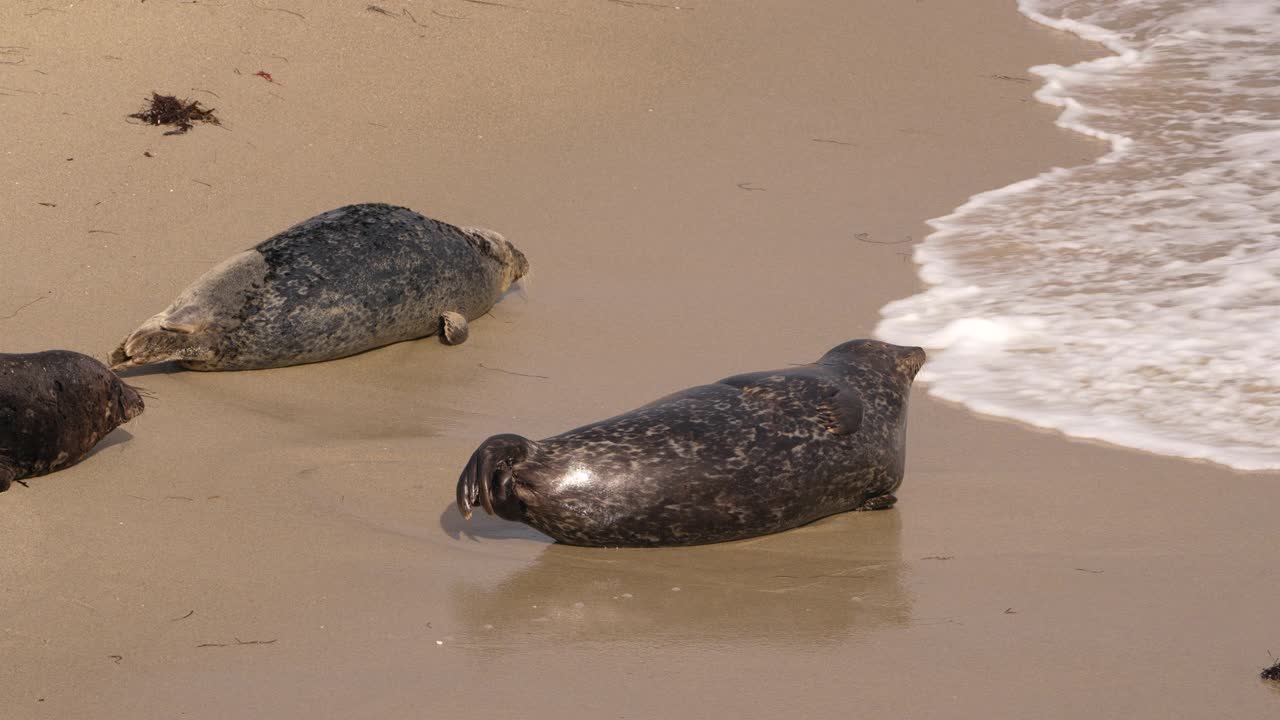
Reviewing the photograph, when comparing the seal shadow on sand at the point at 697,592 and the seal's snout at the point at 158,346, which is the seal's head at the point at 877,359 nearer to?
the seal shadow on sand at the point at 697,592

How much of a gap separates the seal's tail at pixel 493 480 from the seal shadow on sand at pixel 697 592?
0.62 feet

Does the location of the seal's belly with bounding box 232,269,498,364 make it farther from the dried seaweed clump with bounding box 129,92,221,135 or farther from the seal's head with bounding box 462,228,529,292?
the dried seaweed clump with bounding box 129,92,221,135

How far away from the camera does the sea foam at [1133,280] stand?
5223 millimetres

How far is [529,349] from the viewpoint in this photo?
5949 mm

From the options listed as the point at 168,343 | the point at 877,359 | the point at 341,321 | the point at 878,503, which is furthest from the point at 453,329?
the point at 878,503

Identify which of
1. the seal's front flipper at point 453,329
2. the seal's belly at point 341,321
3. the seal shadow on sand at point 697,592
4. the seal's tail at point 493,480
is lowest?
the seal's front flipper at point 453,329

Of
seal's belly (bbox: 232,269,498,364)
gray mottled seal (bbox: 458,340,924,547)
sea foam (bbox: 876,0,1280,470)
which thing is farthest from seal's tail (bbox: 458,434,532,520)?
sea foam (bbox: 876,0,1280,470)

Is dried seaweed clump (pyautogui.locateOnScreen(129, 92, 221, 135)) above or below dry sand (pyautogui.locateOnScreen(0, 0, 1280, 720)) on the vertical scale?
above

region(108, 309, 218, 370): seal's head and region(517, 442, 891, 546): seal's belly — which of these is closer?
region(517, 442, 891, 546): seal's belly

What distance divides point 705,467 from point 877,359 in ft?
3.72

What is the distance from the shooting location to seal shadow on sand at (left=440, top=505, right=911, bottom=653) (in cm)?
351

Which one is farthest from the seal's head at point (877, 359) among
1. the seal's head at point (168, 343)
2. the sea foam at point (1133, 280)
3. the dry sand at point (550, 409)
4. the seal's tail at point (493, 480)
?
the seal's head at point (168, 343)

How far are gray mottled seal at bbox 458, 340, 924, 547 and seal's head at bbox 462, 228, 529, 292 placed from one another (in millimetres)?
2188

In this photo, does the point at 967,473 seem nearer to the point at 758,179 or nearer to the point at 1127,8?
the point at 758,179
